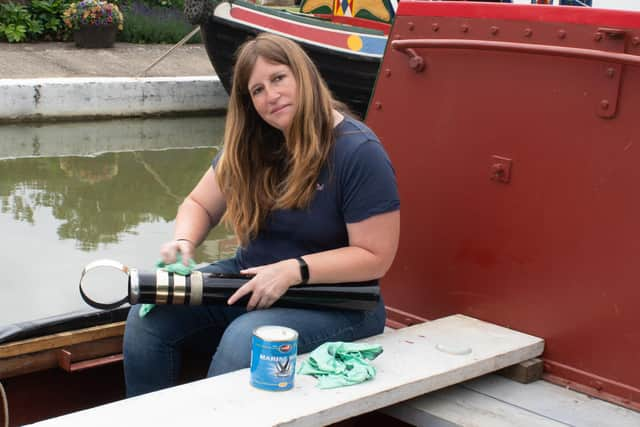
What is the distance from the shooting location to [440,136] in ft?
9.00

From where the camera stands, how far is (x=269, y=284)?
89.2 inches

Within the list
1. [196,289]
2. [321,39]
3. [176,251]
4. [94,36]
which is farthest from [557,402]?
[94,36]

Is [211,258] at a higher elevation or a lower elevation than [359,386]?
lower

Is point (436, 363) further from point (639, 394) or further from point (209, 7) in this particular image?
point (209, 7)

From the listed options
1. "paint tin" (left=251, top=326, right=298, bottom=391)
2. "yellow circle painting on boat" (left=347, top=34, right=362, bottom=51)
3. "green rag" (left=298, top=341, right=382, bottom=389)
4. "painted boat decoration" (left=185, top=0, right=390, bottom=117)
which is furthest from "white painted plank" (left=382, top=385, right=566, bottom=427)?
"yellow circle painting on boat" (left=347, top=34, right=362, bottom=51)

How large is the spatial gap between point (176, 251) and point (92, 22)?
11.0m

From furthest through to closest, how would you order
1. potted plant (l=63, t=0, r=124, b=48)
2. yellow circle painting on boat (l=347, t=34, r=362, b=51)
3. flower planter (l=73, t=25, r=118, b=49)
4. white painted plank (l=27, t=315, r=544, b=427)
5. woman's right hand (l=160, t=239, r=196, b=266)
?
1. flower planter (l=73, t=25, r=118, b=49)
2. potted plant (l=63, t=0, r=124, b=48)
3. yellow circle painting on boat (l=347, t=34, r=362, b=51)
4. woman's right hand (l=160, t=239, r=196, b=266)
5. white painted plank (l=27, t=315, r=544, b=427)

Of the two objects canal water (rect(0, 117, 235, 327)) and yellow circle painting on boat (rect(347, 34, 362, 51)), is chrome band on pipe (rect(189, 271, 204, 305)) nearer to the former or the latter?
canal water (rect(0, 117, 235, 327))

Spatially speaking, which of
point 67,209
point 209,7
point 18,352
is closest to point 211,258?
point 67,209

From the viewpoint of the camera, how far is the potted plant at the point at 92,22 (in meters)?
12.7

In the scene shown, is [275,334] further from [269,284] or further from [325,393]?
[269,284]

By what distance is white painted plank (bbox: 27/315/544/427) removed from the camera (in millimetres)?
1896

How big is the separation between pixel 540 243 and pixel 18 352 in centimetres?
147

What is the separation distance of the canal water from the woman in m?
0.26
